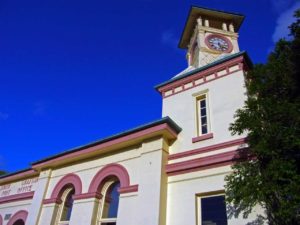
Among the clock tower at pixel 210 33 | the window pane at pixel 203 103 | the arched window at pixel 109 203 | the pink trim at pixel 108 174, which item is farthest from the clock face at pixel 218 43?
the arched window at pixel 109 203

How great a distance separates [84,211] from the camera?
35.6 ft

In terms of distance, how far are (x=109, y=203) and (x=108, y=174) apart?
1.17 meters

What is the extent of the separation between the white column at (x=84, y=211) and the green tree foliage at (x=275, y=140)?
5432 mm

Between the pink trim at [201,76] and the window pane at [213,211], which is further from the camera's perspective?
the pink trim at [201,76]

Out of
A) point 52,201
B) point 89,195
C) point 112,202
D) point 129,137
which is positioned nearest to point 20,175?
point 52,201

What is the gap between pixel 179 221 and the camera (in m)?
8.72

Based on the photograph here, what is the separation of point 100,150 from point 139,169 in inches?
92.0

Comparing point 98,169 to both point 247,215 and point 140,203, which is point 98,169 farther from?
point 247,215

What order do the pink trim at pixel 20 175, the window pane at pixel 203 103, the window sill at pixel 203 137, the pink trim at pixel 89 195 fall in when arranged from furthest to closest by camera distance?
the pink trim at pixel 20 175 → the window pane at pixel 203 103 → the pink trim at pixel 89 195 → the window sill at pixel 203 137

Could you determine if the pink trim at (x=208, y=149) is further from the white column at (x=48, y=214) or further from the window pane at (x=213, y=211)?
the white column at (x=48, y=214)

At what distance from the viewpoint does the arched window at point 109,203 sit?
10.6 m

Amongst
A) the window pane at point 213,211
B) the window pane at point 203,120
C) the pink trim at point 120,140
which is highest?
the window pane at point 203,120

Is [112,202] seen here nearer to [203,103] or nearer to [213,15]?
[203,103]

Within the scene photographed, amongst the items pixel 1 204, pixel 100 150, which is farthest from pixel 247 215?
pixel 1 204
